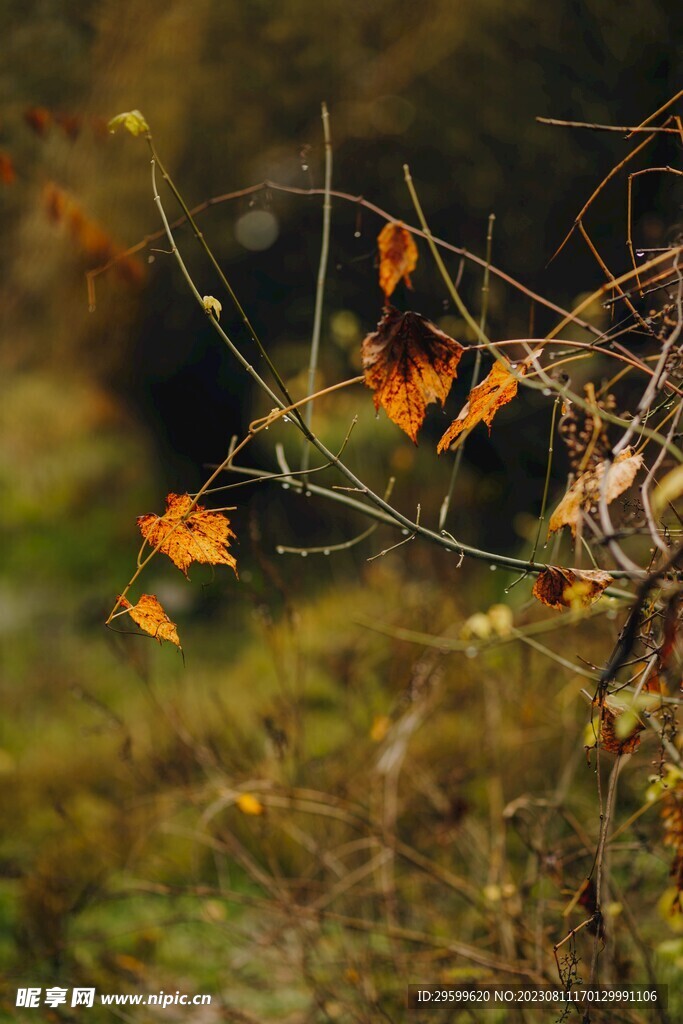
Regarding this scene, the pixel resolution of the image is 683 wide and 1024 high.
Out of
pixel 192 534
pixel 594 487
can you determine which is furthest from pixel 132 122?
pixel 594 487

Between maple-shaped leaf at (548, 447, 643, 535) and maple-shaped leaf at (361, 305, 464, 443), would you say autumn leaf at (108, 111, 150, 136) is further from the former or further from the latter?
maple-shaped leaf at (548, 447, 643, 535)

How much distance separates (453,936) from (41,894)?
114 centimetres

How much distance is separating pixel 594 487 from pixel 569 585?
124mm

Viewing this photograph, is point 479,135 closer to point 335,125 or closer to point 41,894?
point 335,125

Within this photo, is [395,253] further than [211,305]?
Yes

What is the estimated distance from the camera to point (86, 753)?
267cm

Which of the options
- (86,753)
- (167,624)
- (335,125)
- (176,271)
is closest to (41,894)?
(86,753)

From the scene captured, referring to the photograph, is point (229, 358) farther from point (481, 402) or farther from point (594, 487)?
point (594, 487)

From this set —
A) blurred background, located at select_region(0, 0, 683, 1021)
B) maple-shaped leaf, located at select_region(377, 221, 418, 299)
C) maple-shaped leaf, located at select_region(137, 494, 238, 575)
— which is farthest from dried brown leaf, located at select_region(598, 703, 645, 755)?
blurred background, located at select_region(0, 0, 683, 1021)

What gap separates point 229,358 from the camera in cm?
275

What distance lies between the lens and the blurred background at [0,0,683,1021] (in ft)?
6.89

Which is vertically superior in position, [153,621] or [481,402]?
[481,402]

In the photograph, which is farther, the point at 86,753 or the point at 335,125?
the point at 86,753

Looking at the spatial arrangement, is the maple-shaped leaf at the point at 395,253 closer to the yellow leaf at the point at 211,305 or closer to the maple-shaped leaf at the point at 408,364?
the maple-shaped leaf at the point at 408,364
